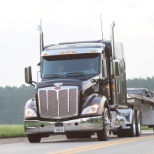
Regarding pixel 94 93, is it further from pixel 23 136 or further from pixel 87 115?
pixel 23 136

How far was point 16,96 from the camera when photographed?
17612 cm

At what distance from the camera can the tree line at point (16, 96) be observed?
15662cm

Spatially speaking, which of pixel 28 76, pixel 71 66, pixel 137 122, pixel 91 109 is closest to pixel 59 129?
pixel 91 109

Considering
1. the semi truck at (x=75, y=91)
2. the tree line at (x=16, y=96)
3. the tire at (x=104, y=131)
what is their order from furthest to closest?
1. the tree line at (x=16, y=96)
2. the tire at (x=104, y=131)
3. the semi truck at (x=75, y=91)

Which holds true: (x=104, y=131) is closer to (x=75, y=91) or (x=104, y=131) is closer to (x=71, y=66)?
(x=75, y=91)

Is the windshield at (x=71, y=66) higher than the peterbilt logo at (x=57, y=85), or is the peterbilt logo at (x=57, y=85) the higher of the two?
the windshield at (x=71, y=66)

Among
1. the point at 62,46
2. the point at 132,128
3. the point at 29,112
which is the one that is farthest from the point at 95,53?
the point at 132,128

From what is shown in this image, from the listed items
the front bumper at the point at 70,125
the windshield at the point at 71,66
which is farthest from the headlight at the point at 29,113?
the windshield at the point at 71,66

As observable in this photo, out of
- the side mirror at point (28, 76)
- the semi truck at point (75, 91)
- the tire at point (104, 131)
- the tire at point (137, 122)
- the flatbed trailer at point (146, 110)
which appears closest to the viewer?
the semi truck at point (75, 91)

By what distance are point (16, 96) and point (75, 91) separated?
507ft

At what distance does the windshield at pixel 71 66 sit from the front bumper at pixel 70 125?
5.54 feet

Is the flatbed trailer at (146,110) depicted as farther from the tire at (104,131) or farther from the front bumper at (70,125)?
the front bumper at (70,125)

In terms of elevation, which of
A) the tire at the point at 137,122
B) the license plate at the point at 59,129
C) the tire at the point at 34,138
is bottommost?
the tire at the point at 34,138

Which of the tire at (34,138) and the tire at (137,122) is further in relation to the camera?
the tire at (137,122)
